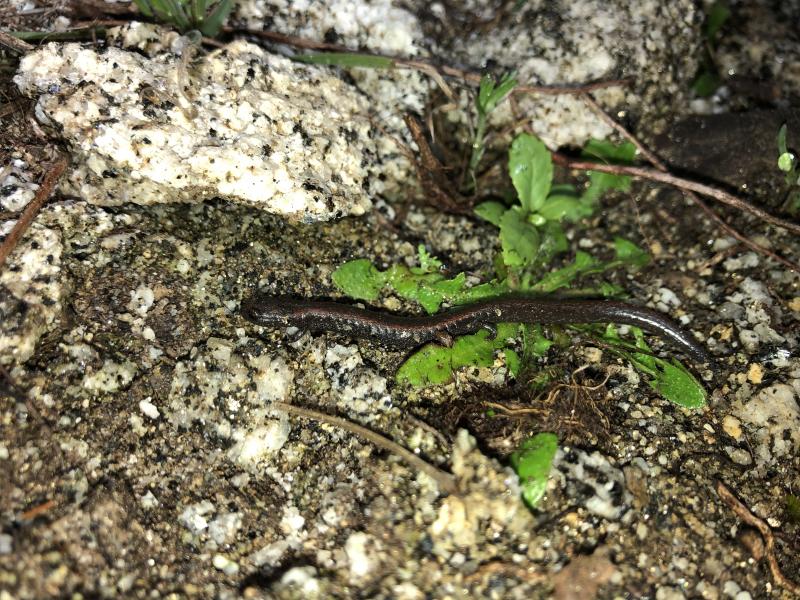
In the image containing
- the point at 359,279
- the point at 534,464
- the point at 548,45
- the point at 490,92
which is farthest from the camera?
the point at 548,45

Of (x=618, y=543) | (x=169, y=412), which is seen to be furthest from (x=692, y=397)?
(x=169, y=412)

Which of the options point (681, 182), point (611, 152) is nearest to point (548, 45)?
point (611, 152)

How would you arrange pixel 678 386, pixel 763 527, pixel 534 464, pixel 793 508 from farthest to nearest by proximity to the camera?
pixel 678 386 < pixel 793 508 < pixel 763 527 < pixel 534 464

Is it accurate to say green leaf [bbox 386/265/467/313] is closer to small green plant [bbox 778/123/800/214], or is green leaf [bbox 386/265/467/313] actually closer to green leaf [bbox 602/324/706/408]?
green leaf [bbox 602/324/706/408]

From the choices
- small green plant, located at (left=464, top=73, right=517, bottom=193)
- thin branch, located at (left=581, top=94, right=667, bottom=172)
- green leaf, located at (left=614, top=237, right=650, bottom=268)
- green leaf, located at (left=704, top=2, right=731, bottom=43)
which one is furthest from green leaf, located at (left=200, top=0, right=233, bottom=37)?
green leaf, located at (left=704, top=2, right=731, bottom=43)

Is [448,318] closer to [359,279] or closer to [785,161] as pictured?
[359,279]

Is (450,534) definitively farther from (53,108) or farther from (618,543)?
(53,108)

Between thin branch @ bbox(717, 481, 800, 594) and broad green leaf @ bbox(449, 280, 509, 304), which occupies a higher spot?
broad green leaf @ bbox(449, 280, 509, 304)

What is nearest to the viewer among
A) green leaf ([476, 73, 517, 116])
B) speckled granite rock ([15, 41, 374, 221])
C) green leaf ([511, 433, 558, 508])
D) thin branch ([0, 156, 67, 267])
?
green leaf ([511, 433, 558, 508])
